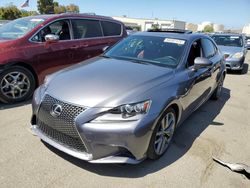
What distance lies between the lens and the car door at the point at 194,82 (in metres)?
3.68

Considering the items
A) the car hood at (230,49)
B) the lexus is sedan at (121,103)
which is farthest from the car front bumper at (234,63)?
the lexus is sedan at (121,103)

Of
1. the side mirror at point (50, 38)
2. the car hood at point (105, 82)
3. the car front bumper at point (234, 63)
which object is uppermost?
the side mirror at point (50, 38)

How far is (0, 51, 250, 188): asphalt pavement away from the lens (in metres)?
2.75

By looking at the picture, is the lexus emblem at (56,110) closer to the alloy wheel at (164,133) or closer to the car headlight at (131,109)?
the car headlight at (131,109)

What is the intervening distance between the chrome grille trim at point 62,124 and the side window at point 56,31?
A: 2.59 m

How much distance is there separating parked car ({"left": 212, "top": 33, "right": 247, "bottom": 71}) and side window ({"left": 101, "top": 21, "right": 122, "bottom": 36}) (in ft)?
16.3

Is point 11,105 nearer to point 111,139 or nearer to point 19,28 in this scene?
point 19,28

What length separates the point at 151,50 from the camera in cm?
410

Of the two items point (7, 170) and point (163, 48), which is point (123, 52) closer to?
point (163, 48)

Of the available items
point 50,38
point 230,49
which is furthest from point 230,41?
point 50,38

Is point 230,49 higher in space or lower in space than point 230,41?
lower

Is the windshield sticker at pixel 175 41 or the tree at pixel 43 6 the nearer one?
the windshield sticker at pixel 175 41

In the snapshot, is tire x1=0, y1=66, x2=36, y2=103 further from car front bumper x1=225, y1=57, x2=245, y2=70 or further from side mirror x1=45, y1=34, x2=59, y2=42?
car front bumper x1=225, y1=57, x2=245, y2=70

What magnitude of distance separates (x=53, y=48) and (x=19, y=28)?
869 millimetres
